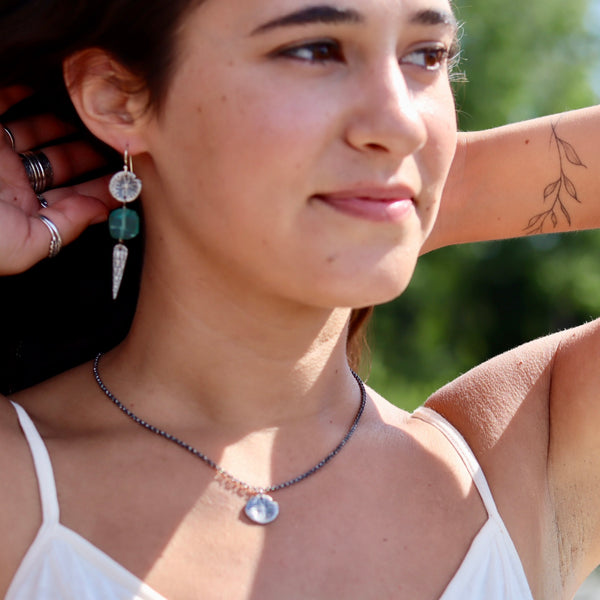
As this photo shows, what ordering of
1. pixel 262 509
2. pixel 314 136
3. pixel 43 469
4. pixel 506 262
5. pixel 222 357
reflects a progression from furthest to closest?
pixel 506 262
pixel 222 357
pixel 262 509
pixel 43 469
pixel 314 136

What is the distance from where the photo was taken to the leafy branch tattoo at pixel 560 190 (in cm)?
259

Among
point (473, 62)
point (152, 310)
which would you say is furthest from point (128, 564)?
point (473, 62)

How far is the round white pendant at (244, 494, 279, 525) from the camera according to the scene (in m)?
2.13

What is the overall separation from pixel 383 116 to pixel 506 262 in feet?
50.0

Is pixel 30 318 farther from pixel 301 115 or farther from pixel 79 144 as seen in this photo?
pixel 301 115

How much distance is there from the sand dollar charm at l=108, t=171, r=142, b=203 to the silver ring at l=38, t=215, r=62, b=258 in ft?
0.50

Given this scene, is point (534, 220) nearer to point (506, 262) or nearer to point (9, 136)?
point (9, 136)

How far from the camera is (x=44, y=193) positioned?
2.38 m

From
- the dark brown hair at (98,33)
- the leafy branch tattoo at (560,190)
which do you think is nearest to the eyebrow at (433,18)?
the dark brown hair at (98,33)

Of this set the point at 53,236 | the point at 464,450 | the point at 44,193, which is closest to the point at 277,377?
the point at 464,450

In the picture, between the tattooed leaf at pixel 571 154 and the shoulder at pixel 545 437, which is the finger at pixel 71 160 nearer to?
the shoulder at pixel 545 437

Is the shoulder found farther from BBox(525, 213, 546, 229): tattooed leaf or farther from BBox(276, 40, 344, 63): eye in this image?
BBox(276, 40, 344, 63): eye

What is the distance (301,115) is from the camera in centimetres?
193

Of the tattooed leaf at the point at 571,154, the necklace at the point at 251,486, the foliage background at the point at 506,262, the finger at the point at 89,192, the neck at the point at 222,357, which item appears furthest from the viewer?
the foliage background at the point at 506,262
